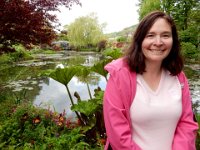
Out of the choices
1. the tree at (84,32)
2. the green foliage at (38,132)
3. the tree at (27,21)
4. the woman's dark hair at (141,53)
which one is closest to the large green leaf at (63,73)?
the green foliage at (38,132)

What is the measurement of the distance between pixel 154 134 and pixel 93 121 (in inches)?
95.0

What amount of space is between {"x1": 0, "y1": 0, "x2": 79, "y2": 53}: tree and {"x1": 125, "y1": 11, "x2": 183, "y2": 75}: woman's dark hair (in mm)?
3692

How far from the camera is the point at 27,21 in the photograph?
5332 mm

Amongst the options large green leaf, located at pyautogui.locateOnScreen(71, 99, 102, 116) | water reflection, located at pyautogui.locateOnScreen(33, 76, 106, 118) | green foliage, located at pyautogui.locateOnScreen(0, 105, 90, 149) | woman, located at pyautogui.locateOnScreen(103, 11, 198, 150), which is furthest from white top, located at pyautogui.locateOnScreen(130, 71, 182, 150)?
water reflection, located at pyautogui.locateOnScreen(33, 76, 106, 118)

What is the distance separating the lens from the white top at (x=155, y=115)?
1604 mm

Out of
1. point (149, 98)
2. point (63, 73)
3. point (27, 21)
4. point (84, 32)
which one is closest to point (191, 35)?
point (27, 21)

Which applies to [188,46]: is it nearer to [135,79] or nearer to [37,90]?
[37,90]

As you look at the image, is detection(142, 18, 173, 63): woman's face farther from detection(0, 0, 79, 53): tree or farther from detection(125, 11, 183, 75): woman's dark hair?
detection(0, 0, 79, 53): tree

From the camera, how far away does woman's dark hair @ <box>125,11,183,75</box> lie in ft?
5.45

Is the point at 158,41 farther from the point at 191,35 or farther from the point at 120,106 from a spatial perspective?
the point at 191,35

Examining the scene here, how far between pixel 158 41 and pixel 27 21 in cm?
414

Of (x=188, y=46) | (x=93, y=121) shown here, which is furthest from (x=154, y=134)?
(x=188, y=46)

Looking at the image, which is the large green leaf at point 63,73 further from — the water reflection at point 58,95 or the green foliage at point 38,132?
the water reflection at point 58,95

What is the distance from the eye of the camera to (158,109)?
1.62m
